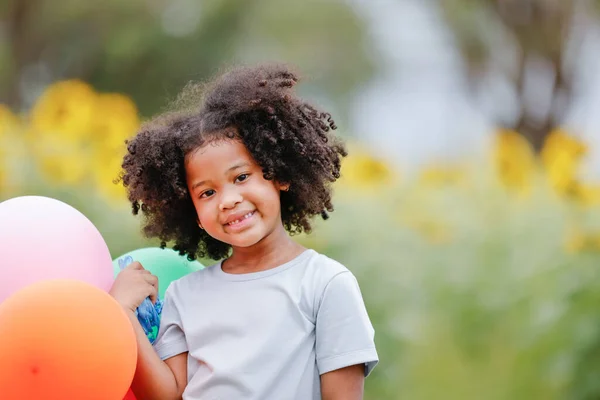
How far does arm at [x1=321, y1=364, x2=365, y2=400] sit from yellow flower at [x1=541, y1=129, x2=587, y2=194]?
7.74ft

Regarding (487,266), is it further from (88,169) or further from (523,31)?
(523,31)

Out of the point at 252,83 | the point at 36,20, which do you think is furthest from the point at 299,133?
the point at 36,20

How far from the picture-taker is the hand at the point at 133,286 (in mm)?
2242

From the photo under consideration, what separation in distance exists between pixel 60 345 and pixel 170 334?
44cm

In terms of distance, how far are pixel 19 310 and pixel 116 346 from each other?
0.21 meters

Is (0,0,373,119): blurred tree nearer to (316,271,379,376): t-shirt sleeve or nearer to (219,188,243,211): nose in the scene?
(219,188,243,211): nose

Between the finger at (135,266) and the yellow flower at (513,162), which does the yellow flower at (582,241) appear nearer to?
the yellow flower at (513,162)

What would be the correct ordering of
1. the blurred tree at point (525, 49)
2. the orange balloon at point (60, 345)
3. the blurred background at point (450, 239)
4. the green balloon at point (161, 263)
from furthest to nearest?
1. the blurred tree at point (525, 49)
2. the blurred background at point (450, 239)
3. the green balloon at point (161, 263)
4. the orange balloon at point (60, 345)

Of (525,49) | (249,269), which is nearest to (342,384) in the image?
(249,269)

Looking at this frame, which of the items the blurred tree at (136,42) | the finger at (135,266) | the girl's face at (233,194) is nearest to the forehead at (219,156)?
the girl's face at (233,194)

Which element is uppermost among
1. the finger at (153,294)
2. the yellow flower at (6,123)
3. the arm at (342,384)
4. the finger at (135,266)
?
the yellow flower at (6,123)

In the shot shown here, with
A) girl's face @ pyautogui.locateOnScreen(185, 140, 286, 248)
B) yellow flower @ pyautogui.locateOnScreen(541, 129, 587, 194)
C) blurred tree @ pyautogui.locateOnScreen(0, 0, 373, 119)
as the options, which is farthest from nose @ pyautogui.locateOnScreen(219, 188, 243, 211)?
blurred tree @ pyautogui.locateOnScreen(0, 0, 373, 119)

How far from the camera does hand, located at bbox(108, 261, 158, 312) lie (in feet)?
7.36

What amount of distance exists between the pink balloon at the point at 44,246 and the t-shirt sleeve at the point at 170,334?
0.18m
